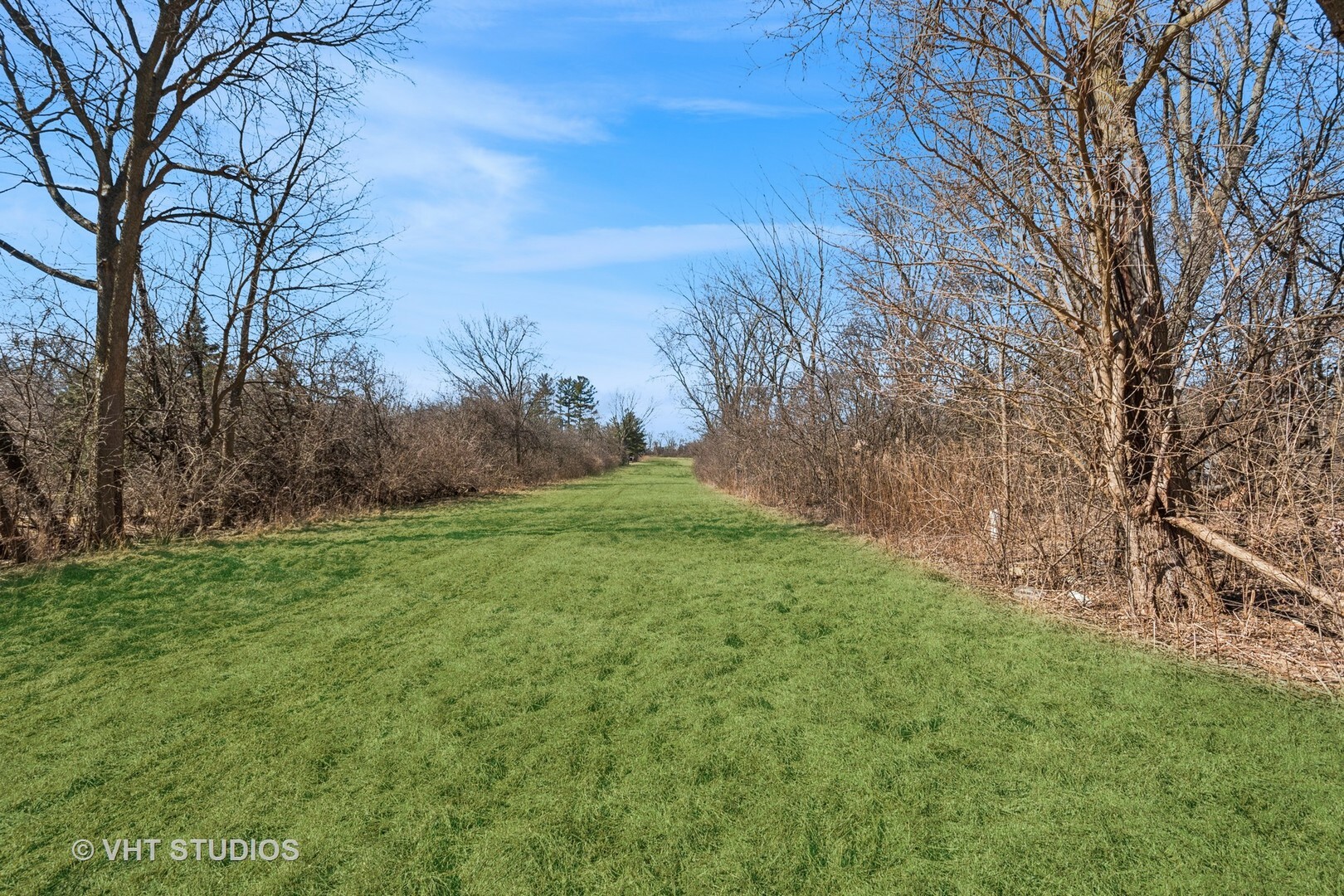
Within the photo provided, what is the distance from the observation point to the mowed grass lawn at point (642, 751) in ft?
6.39

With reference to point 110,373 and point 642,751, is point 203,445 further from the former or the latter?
point 642,751

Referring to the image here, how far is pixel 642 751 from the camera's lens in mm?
2658

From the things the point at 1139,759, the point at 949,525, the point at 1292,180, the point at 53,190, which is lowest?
the point at 1139,759

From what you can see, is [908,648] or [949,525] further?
[949,525]

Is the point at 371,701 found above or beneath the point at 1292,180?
beneath

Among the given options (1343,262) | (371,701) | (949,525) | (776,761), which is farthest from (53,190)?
(1343,262)

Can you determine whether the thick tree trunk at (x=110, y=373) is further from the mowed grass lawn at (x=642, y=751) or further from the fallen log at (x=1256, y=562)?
the fallen log at (x=1256, y=562)

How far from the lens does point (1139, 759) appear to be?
255cm

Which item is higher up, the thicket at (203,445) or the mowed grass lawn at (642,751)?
the thicket at (203,445)

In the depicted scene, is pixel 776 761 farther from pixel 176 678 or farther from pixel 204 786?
pixel 176 678

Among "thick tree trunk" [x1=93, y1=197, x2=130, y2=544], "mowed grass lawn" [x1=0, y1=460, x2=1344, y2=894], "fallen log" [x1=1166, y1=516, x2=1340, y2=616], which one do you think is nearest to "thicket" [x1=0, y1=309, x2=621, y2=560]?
"thick tree trunk" [x1=93, y1=197, x2=130, y2=544]

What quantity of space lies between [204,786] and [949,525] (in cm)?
683

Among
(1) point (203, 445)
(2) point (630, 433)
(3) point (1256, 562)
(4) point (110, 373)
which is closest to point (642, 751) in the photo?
(3) point (1256, 562)

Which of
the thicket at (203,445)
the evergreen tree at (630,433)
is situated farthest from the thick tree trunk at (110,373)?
the evergreen tree at (630,433)
